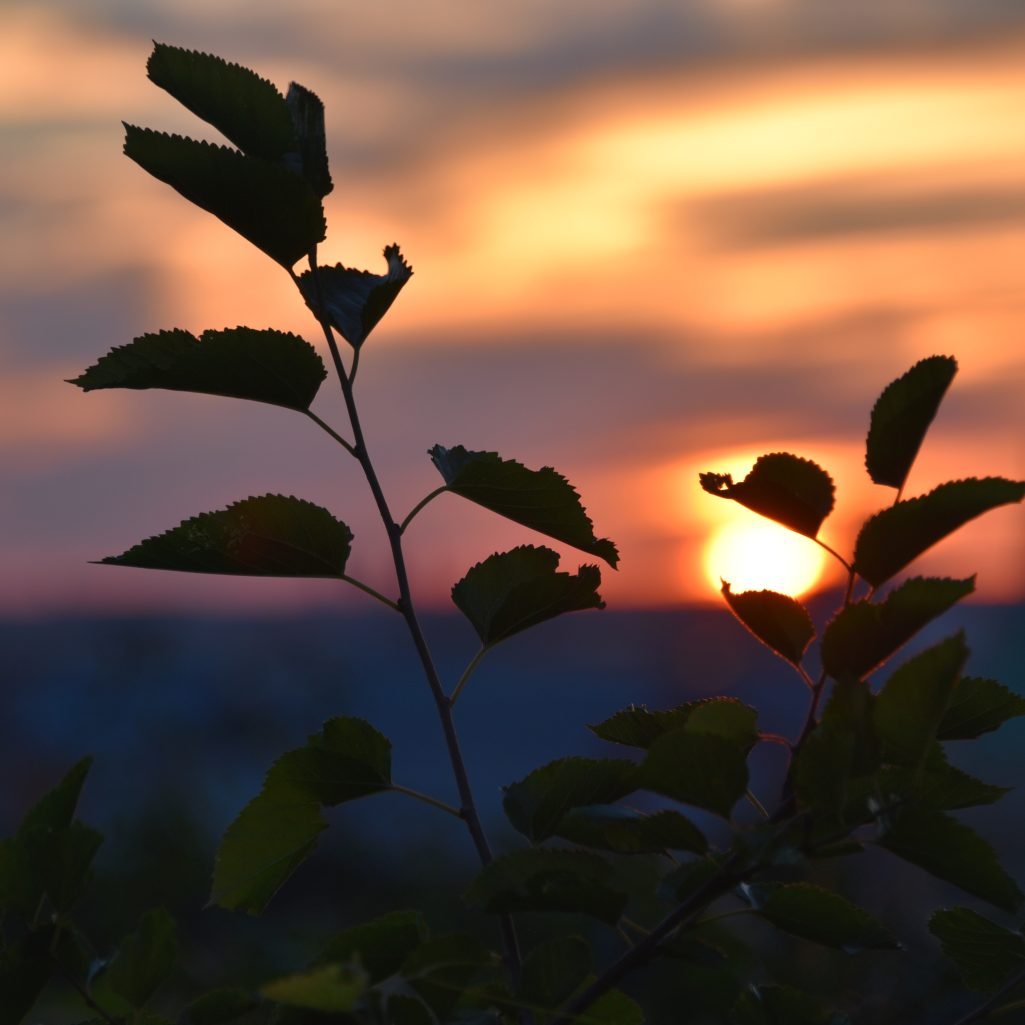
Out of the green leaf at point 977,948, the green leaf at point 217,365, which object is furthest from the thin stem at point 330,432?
the green leaf at point 977,948

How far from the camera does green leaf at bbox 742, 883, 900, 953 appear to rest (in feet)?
2.66

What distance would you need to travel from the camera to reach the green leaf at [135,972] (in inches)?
38.4

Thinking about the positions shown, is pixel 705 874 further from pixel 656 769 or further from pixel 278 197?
pixel 278 197

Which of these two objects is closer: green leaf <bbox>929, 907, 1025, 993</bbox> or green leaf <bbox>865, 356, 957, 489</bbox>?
green leaf <bbox>865, 356, 957, 489</bbox>

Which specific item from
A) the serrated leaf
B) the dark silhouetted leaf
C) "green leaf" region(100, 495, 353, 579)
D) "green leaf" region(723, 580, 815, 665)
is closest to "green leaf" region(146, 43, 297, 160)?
the dark silhouetted leaf

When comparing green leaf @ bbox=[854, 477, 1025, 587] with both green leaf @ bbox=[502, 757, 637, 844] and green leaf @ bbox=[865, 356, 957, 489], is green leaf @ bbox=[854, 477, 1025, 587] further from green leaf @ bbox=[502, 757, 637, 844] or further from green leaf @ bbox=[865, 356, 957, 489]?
green leaf @ bbox=[502, 757, 637, 844]

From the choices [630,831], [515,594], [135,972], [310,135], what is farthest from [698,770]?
[310,135]

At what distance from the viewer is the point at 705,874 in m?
0.79

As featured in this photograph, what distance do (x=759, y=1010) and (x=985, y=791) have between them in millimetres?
245

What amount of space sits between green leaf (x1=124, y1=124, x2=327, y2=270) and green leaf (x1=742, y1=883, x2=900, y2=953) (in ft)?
2.07

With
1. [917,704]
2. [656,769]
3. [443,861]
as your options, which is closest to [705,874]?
[656,769]

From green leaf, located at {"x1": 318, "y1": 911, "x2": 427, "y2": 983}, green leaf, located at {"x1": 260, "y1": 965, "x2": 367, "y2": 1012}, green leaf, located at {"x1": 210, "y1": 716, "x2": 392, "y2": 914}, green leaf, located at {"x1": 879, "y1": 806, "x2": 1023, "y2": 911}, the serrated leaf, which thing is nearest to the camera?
green leaf, located at {"x1": 260, "y1": 965, "x2": 367, "y2": 1012}

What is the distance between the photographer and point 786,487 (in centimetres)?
92

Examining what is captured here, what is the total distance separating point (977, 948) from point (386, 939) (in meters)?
0.51
